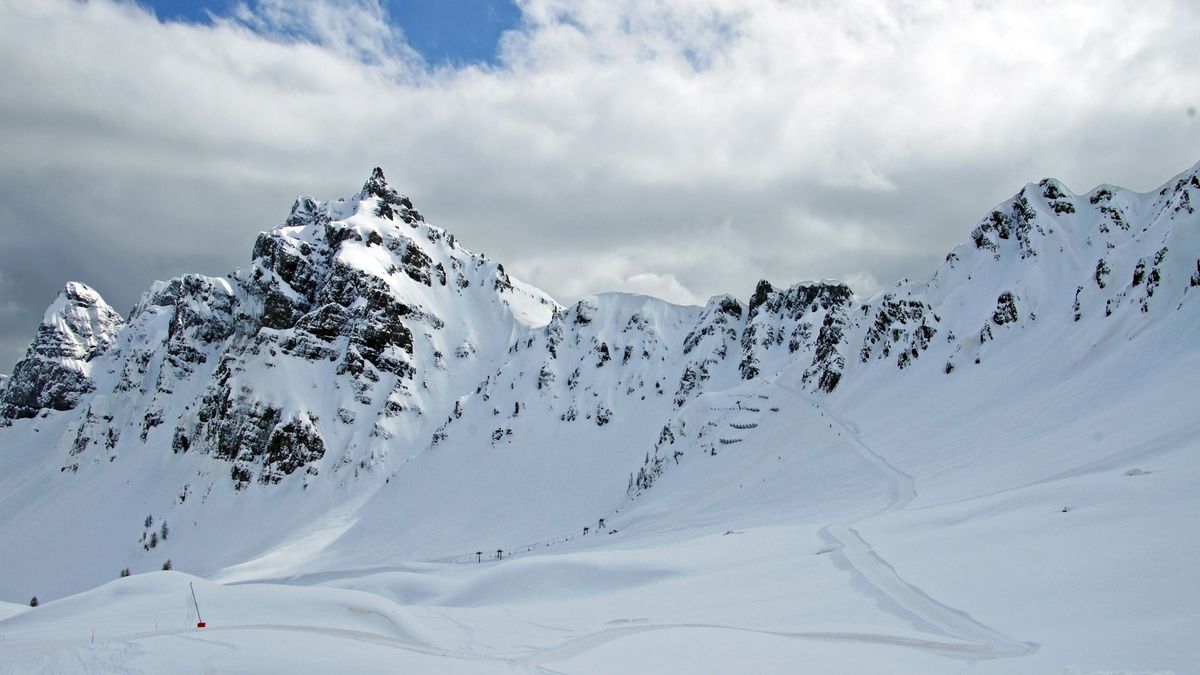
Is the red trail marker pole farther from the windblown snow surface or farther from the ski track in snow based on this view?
the ski track in snow

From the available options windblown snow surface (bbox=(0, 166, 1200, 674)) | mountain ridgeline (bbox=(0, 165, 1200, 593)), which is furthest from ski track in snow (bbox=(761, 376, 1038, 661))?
mountain ridgeline (bbox=(0, 165, 1200, 593))

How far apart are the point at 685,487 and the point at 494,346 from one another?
92.6 metres

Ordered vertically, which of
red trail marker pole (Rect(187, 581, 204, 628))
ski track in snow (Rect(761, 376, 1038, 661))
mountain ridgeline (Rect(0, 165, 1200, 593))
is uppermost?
mountain ridgeline (Rect(0, 165, 1200, 593))

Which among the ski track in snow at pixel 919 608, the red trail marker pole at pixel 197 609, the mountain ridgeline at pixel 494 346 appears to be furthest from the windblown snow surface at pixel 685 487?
the mountain ridgeline at pixel 494 346

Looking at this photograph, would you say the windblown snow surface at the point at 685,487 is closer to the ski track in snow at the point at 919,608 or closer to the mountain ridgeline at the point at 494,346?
the ski track in snow at the point at 919,608

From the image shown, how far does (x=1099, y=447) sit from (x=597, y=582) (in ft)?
94.5

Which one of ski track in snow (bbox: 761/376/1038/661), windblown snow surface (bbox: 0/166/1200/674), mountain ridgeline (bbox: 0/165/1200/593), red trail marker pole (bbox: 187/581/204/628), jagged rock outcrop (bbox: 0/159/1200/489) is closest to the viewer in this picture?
ski track in snow (bbox: 761/376/1038/661)

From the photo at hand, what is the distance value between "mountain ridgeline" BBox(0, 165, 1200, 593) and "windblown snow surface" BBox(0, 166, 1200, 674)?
0.68 meters

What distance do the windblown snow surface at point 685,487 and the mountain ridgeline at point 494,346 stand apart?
0.68 m

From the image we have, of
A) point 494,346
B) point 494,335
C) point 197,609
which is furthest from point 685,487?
point 494,335

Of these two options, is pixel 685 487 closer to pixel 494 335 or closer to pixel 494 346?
pixel 494 346

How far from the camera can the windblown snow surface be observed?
16.9 m

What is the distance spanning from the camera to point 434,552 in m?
94.3

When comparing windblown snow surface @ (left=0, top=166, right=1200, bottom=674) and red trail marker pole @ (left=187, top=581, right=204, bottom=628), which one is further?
red trail marker pole @ (left=187, top=581, right=204, bottom=628)
